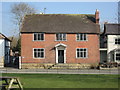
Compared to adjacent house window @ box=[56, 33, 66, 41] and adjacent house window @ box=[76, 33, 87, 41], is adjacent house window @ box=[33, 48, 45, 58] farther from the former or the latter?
adjacent house window @ box=[76, 33, 87, 41]

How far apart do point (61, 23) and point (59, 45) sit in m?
5.15

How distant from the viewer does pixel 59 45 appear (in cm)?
4453

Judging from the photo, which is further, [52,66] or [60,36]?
[60,36]

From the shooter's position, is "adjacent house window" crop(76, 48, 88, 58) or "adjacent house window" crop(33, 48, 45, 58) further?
"adjacent house window" crop(76, 48, 88, 58)

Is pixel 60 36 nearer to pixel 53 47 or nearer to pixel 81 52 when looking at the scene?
pixel 53 47

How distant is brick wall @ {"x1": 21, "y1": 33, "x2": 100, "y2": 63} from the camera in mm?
44625

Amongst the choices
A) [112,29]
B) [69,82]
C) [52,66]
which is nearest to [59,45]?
[52,66]

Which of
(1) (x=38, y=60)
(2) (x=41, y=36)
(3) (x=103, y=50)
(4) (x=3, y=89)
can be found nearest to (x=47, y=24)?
(2) (x=41, y=36)

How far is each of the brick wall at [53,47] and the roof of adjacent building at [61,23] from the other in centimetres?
117

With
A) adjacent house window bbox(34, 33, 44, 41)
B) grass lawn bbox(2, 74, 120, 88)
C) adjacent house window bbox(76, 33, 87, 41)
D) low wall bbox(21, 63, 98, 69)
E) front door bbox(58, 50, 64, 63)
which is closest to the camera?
grass lawn bbox(2, 74, 120, 88)

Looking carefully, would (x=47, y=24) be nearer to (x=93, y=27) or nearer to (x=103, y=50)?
(x=93, y=27)

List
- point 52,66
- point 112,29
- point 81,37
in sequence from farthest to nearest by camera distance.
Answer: point 112,29 → point 81,37 → point 52,66

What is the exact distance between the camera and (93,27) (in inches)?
1821

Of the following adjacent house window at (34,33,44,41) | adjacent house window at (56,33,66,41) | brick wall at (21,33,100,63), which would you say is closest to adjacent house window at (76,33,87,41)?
brick wall at (21,33,100,63)
